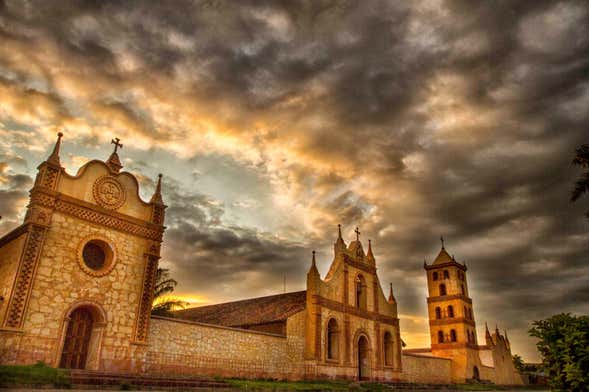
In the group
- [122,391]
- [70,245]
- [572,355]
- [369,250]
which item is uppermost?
[369,250]

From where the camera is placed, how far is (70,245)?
1756 centimetres

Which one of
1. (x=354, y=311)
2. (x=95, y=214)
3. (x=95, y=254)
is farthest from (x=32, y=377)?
(x=354, y=311)

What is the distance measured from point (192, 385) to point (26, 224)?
29.2 feet

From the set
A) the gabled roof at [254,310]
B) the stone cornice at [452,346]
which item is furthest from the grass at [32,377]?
the stone cornice at [452,346]

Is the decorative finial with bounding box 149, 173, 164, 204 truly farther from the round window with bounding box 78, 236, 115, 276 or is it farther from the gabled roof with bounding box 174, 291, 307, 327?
the gabled roof with bounding box 174, 291, 307, 327

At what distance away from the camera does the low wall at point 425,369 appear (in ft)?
127

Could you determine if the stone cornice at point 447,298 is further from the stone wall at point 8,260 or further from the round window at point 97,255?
the stone wall at point 8,260

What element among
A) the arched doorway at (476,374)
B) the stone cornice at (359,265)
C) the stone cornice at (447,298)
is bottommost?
the arched doorway at (476,374)

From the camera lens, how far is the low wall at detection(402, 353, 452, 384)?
127 feet

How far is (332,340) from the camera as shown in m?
31.9

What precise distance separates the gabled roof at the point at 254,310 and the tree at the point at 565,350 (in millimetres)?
18160

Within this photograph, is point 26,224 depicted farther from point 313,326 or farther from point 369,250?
point 369,250

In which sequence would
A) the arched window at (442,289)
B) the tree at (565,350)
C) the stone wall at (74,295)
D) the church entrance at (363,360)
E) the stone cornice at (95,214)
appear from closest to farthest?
the tree at (565,350)
the stone wall at (74,295)
the stone cornice at (95,214)
the church entrance at (363,360)
the arched window at (442,289)

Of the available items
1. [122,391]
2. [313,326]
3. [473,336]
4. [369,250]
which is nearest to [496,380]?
[473,336]
